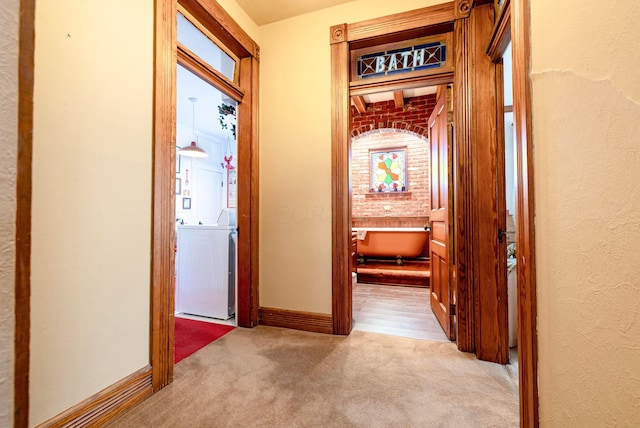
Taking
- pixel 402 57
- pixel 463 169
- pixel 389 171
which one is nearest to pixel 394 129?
pixel 389 171

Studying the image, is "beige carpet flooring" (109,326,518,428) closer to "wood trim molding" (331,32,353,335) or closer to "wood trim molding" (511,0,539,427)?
"wood trim molding" (331,32,353,335)

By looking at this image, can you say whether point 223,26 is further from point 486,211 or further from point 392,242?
point 392,242

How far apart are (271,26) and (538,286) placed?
276 cm

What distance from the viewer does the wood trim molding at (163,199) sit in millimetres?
1522

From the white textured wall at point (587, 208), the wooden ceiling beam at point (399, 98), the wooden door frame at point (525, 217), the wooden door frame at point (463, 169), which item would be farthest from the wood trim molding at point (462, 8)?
the wooden ceiling beam at point (399, 98)

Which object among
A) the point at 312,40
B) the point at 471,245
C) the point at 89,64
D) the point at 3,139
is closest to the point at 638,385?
the point at 3,139

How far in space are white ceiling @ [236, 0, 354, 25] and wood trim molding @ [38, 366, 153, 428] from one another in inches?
105

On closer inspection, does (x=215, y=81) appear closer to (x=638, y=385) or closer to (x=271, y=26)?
(x=271, y=26)

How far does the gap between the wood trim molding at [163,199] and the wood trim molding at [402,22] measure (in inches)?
52.9

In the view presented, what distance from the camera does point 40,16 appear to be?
1085 mm

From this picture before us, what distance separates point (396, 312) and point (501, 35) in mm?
2374

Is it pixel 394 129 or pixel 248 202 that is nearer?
pixel 248 202

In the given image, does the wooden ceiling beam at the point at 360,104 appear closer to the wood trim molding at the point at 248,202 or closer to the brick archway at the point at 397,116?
the brick archway at the point at 397,116

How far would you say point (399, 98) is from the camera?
14.6 feet
